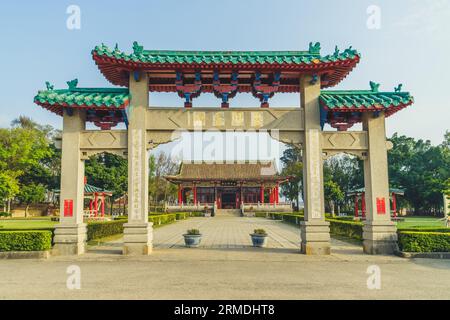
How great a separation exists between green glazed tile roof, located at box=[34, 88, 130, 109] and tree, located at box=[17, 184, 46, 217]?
36.9 metres

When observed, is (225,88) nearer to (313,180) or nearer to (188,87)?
(188,87)

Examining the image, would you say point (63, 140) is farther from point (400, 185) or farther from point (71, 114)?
point (400, 185)

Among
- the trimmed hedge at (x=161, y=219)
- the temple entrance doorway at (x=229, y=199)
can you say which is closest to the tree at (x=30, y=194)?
the trimmed hedge at (x=161, y=219)

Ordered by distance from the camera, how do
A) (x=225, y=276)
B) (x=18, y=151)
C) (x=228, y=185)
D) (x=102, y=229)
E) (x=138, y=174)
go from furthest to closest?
1. (x=228, y=185)
2. (x=18, y=151)
3. (x=102, y=229)
4. (x=138, y=174)
5. (x=225, y=276)

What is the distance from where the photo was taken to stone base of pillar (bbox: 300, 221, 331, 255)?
33.3ft

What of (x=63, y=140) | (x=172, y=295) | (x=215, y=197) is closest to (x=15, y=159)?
(x=215, y=197)

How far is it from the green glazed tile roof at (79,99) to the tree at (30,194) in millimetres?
36900

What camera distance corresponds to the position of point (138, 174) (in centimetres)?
1024

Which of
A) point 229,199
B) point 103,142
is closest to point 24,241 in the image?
point 103,142

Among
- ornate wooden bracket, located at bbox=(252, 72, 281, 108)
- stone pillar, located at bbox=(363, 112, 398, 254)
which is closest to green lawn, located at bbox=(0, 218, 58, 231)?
ornate wooden bracket, located at bbox=(252, 72, 281, 108)

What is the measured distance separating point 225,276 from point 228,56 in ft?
21.3

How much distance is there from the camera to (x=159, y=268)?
8195mm

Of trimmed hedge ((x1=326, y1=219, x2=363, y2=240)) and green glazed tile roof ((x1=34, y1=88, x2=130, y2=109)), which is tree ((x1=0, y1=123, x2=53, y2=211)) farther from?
trimmed hedge ((x1=326, y1=219, x2=363, y2=240))
